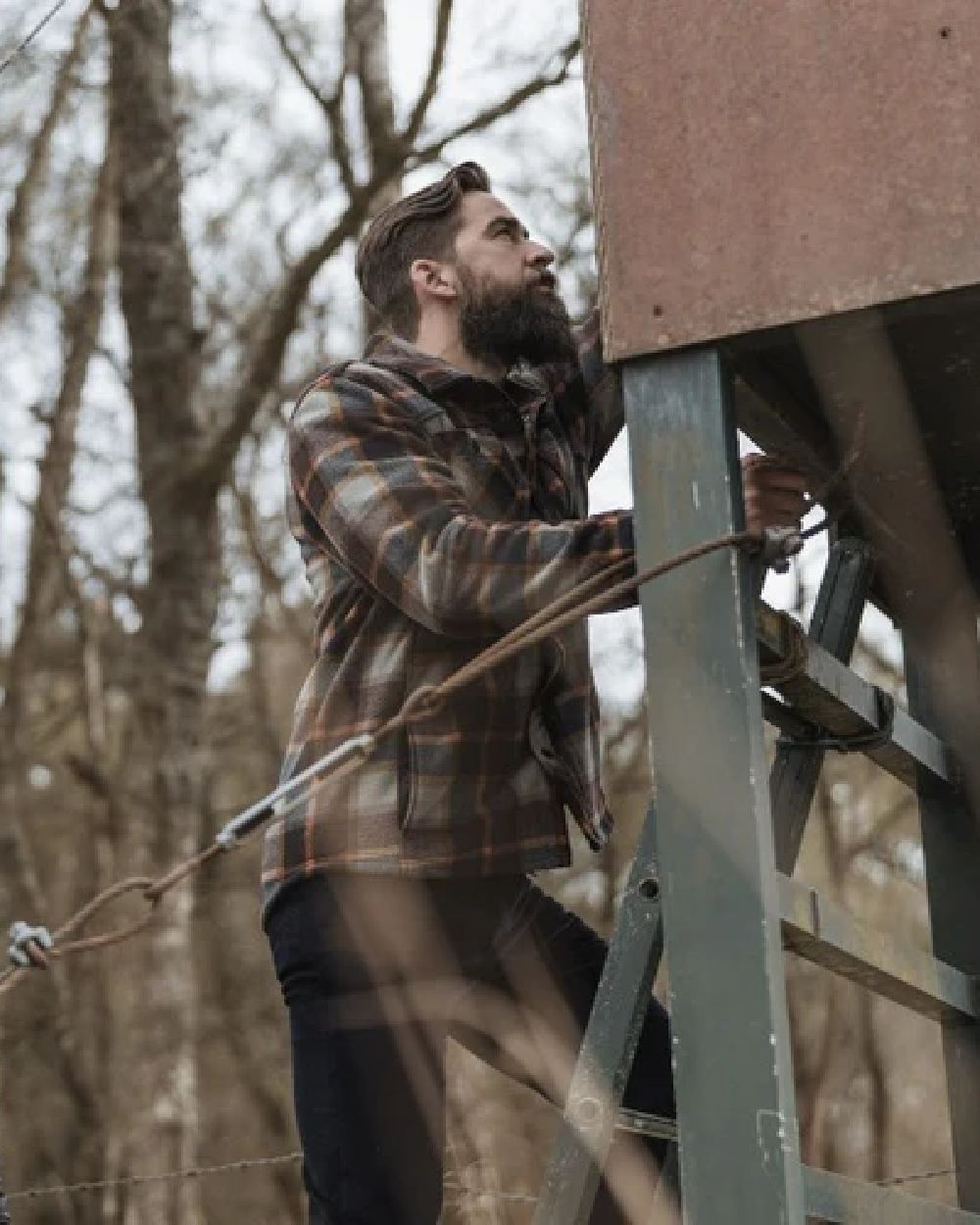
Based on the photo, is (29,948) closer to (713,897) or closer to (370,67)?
(713,897)

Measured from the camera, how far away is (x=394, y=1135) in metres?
2.52

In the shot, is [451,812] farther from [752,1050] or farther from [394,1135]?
[752,1050]

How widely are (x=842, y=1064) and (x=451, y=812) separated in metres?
10.1

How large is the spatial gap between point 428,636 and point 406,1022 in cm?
50

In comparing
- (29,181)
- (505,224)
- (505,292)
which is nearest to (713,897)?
(505,292)

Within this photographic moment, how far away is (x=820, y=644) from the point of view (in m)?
3.02

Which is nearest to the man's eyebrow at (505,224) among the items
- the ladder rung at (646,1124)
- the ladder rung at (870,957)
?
the ladder rung at (870,957)

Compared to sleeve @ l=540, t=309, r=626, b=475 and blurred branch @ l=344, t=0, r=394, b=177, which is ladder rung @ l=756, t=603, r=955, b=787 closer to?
sleeve @ l=540, t=309, r=626, b=475

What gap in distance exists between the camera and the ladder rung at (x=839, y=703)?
7.92 ft

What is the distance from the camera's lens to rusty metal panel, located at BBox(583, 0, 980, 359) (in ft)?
7.36

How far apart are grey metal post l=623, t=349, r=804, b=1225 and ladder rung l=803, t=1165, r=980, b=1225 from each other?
93mm

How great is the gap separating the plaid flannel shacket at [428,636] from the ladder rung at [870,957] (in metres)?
0.39

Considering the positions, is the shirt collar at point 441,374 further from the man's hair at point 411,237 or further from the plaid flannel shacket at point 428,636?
the man's hair at point 411,237

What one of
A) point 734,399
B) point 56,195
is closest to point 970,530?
point 734,399
